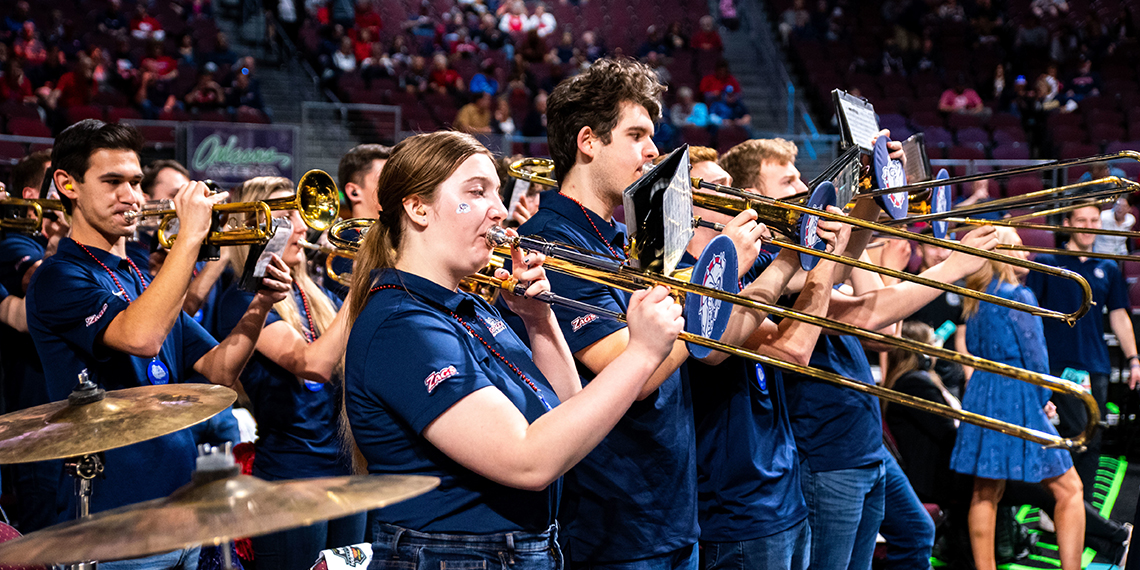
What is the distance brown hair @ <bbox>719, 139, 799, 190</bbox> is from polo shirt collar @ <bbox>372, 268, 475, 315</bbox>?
1696 millimetres

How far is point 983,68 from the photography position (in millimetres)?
13547

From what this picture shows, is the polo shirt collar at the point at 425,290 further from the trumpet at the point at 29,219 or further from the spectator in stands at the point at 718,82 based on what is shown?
the spectator in stands at the point at 718,82

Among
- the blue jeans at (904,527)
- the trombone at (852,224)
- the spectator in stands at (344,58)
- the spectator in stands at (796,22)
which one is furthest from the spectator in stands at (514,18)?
the blue jeans at (904,527)

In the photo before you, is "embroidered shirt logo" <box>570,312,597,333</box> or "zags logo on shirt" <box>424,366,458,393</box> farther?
"embroidered shirt logo" <box>570,312,597,333</box>

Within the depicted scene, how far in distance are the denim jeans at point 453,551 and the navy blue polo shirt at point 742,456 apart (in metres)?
0.93

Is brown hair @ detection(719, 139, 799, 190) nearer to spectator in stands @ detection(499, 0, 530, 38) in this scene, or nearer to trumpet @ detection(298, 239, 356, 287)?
trumpet @ detection(298, 239, 356, 287)

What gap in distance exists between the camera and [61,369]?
96.0 inches

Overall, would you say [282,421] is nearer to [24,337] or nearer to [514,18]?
[24,337]

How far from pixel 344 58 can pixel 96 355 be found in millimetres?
10867

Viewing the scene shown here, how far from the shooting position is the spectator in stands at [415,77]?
12.2 metres

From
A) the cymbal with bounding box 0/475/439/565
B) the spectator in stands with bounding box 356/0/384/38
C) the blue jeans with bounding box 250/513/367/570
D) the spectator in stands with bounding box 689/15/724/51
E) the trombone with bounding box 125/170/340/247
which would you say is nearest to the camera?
the cymbal with bounding box 0/475/439/565

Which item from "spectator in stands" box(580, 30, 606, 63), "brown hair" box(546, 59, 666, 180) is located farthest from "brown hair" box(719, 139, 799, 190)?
"spectator in stands" box(580, 30, 606, 63)

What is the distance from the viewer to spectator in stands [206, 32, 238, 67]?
11.4 m

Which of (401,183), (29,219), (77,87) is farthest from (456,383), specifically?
(77,87)
